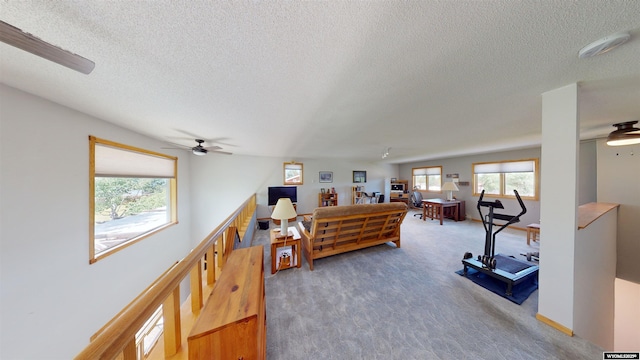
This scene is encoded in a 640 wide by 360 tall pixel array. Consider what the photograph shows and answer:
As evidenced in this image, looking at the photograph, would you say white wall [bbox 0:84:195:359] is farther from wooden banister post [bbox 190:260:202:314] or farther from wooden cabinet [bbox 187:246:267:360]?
wooden cabinet [bbox 187:246:267:360]

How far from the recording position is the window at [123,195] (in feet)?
7.90

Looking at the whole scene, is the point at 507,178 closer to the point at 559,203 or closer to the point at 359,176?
the point at 359,176

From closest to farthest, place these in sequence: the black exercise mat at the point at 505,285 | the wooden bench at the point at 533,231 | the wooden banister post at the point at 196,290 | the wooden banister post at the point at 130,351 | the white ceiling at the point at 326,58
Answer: the wooden banister post at the point at 130,351 < the white ceiling at the point at 326,58 < the wooden banister post at the point at 196,290 < the black exercise mat at the point at 505,285 < the wooden bench at the point at 533,231

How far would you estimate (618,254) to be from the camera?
3215 millimetres

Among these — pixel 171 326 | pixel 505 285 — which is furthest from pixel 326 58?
pixel 505 285

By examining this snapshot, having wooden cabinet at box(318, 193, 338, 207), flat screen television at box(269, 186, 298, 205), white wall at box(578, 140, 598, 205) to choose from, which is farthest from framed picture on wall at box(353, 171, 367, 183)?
white wall at box(578, 140, 598, 205)

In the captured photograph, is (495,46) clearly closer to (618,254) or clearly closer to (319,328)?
(319,328)

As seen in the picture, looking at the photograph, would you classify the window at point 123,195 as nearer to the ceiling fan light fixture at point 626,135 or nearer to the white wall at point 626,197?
the ceiling fan light fixture at point 626,135

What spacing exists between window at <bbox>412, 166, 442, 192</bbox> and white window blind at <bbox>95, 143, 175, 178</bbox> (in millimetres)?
8243

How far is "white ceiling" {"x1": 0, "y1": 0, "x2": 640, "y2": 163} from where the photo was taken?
2.88 ft

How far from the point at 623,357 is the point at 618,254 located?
11.5ft

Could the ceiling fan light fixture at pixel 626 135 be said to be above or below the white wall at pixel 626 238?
above

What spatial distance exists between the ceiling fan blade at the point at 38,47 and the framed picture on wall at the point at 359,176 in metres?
6.92

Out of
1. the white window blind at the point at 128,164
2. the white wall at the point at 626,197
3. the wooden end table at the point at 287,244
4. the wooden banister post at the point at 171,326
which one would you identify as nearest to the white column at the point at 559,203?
the wooden end table at the point at 287,244
